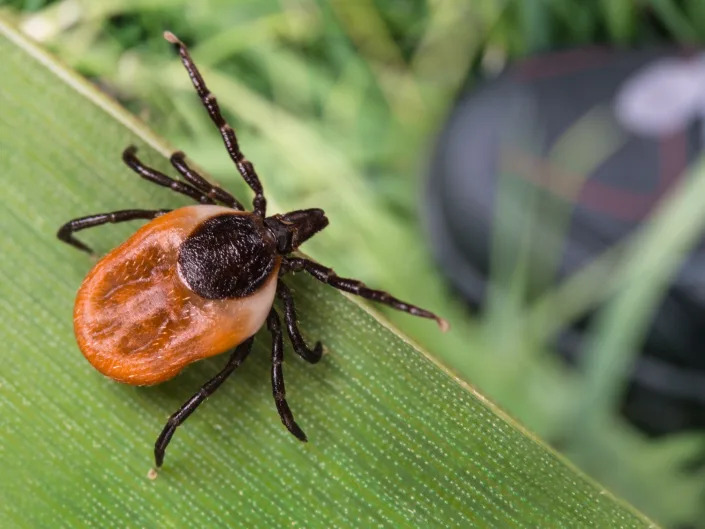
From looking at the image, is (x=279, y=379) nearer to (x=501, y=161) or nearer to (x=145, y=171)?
(x=145, y=171)

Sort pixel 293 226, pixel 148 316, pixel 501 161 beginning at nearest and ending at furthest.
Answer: pixel 148 316, pixel 293 226, pixel 501 161

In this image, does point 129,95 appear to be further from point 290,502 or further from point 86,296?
point 290,502

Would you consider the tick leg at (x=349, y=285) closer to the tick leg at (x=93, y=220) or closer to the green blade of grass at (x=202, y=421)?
the green blade of grass at (x=202, y=421)

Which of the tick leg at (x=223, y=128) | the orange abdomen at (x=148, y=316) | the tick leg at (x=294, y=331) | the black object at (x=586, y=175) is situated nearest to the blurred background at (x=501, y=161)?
the black object at (x=586, y=175)

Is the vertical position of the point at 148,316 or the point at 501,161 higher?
the point at 501,161

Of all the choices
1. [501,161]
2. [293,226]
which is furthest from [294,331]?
[501,161]

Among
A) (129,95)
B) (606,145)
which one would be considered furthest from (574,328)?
(129,95)
